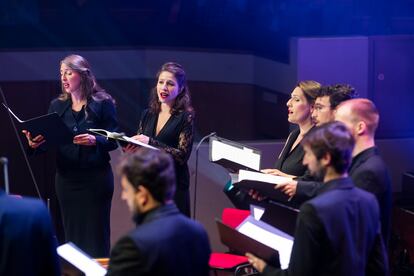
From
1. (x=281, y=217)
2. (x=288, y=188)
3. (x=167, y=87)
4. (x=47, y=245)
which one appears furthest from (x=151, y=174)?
(x=167, y=87)

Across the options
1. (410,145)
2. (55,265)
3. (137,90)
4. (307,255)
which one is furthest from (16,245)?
(137,90)

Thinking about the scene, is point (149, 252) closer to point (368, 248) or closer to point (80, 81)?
point (368, 248)

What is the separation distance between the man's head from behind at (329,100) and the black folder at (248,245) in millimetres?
1088

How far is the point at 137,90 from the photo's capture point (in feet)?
24.8

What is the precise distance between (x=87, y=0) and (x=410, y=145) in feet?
13.7

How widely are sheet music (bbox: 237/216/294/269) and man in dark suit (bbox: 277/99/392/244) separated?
1.32 feet

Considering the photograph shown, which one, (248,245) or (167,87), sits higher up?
(167,87)

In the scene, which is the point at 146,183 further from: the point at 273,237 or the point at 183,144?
the point at 183,144

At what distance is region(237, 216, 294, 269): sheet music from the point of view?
11.2 feet

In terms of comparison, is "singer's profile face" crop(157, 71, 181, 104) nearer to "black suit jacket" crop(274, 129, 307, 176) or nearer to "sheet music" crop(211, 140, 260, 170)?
"sheet music" crop(211, 140, 260, 170)

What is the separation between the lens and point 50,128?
187 inches

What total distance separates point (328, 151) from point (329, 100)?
4.32 ft

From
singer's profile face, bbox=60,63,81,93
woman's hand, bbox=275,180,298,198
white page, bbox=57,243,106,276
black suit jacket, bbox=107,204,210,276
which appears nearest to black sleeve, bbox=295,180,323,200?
woman's hand, bbox=275,180,298,198

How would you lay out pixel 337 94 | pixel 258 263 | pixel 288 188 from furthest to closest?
1. pixel 337 94
2. pixel 288 188
3. pixel 258 263
